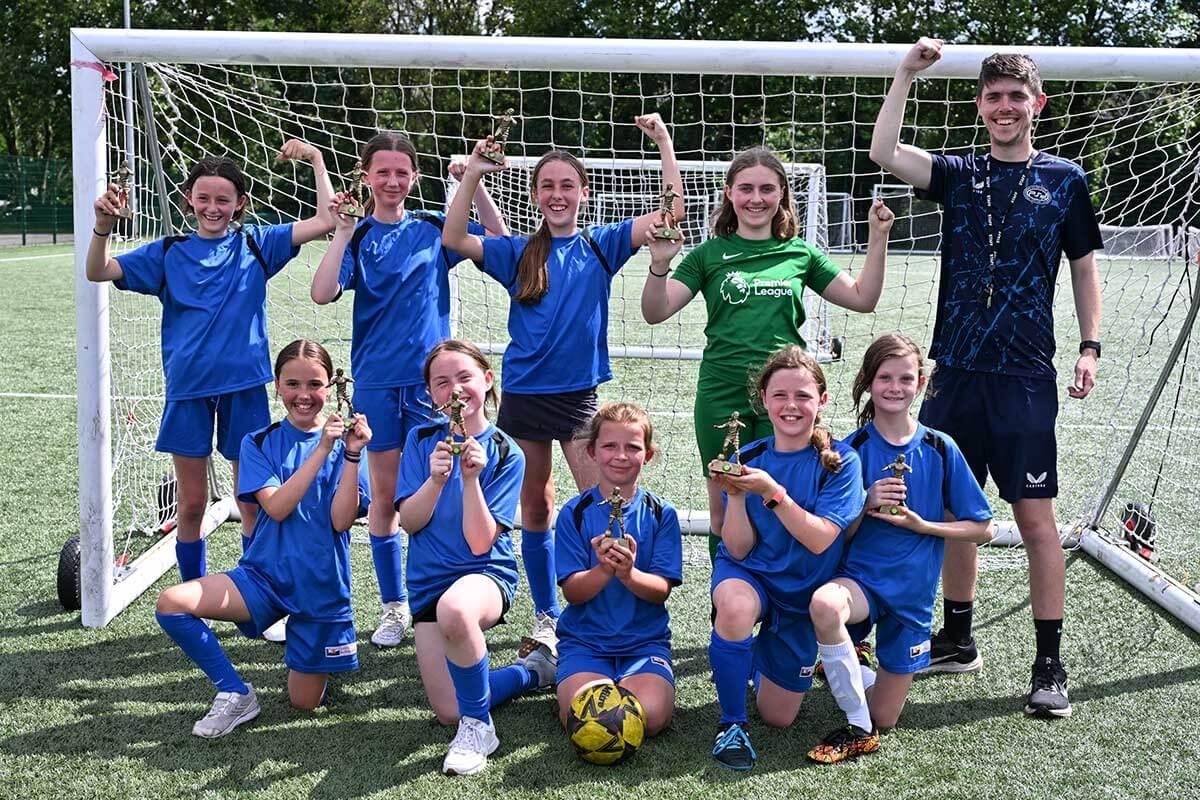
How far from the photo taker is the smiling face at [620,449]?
3137mm

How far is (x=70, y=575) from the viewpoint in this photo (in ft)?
13.0

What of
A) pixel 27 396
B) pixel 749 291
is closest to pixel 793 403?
pixel 749 291

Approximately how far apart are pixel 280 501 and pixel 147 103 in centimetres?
191

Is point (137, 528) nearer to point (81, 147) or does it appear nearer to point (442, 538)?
Answer: point (81, 147)

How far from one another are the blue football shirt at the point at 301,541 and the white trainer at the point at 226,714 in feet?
0.95

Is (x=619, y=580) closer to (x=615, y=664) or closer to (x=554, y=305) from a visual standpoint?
(x=615, y=664)

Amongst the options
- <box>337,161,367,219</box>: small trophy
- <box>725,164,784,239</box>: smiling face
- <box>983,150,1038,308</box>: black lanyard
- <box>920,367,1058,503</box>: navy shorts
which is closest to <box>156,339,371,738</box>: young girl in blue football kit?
<box>337,161,367,219</box>: small trophy

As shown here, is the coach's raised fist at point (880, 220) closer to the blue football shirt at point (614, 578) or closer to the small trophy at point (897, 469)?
the small trophy at point (897, 469)

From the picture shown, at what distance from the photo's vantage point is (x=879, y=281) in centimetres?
339

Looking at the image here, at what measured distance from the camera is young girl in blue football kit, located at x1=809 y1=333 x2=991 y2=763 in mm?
3076

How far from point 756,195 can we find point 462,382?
1.12 m

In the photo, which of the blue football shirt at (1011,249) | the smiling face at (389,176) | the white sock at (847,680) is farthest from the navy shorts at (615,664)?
the smiling face at (389,176)

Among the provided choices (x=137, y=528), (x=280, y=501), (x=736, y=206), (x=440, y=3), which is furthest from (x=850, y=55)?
(x=440, y=3)

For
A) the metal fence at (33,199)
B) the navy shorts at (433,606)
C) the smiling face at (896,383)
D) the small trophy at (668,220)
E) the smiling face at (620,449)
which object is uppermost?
Answer: the metal fence at (33,199)
